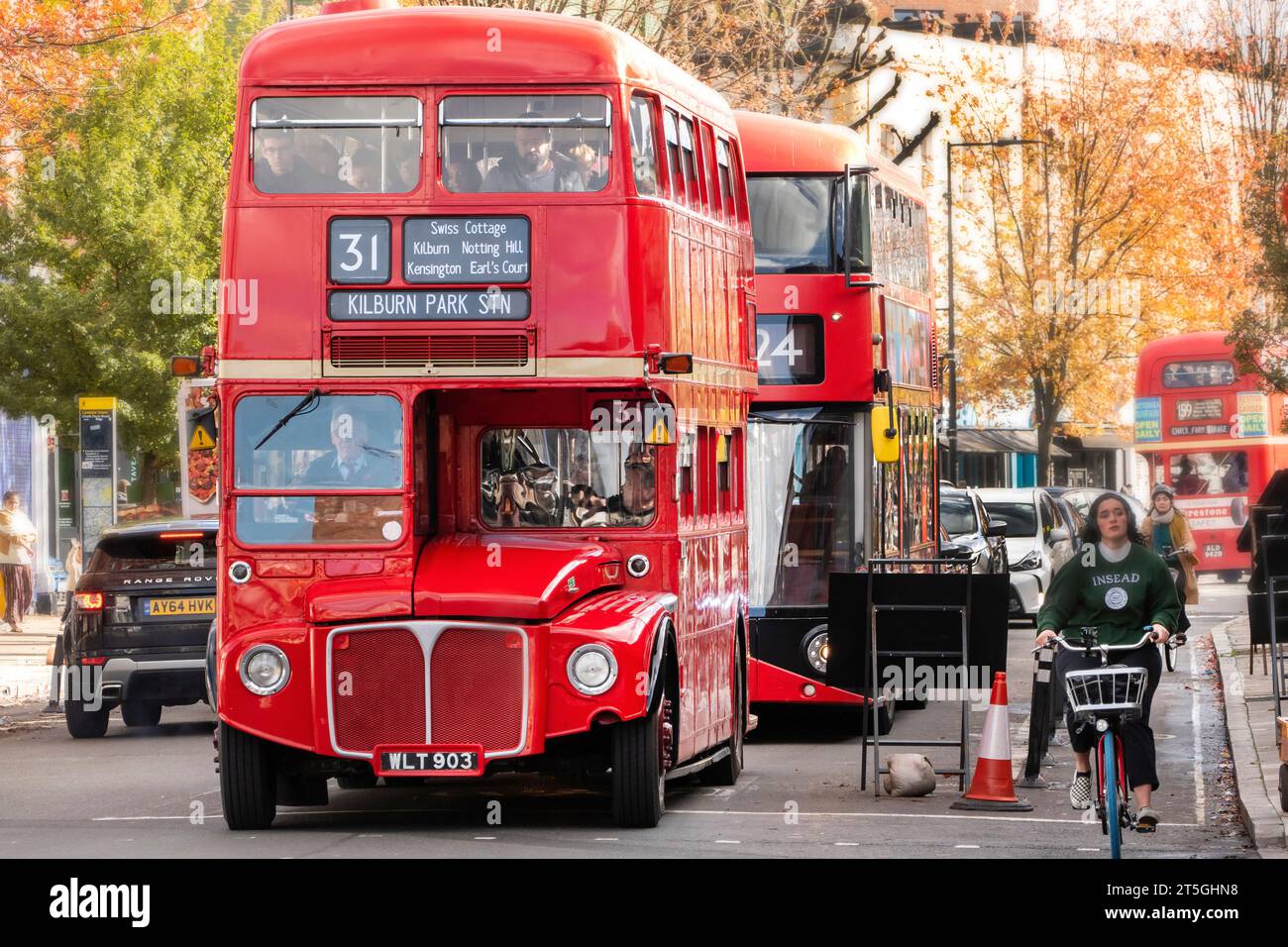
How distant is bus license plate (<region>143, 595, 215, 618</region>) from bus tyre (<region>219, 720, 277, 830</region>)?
257 inches

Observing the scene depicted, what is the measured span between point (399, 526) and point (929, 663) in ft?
12.2

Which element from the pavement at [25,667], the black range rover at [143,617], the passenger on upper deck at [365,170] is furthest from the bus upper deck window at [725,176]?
the pavement at [25,667]

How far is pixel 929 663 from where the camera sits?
14.6 meters

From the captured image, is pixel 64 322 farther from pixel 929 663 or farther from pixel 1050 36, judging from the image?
pixel 1050 36

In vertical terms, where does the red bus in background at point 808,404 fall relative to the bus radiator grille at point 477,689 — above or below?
above

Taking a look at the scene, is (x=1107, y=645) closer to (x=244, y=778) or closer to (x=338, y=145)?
(x=244, y=778)

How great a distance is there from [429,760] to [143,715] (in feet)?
30.5

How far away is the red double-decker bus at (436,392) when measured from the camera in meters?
11.9

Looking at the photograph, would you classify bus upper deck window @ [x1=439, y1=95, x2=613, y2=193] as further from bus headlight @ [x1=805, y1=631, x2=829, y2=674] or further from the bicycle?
bus headlight @ [x1=805, y1=631, x2=829, y2=674]

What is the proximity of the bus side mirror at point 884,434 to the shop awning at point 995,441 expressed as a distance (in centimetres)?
5463

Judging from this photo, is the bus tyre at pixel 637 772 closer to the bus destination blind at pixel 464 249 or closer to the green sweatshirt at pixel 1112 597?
the green sweatshirt at pixel 1112 597

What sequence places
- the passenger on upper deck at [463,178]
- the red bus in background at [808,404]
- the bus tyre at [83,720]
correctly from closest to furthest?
1. the passenger on upper deck at [463,178]
2. the red bus in background at [808,404]
3. the bus tyre at [83,720]

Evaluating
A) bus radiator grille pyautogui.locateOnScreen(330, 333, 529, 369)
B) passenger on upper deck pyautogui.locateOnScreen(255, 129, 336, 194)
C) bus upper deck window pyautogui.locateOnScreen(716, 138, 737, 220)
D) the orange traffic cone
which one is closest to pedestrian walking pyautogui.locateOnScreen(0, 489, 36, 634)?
bus upper deck window pyautogui.locateOnScreen(716, 138, 737, 220)
